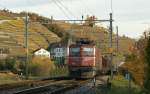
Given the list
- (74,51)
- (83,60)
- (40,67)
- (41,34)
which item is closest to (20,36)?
(41,34)

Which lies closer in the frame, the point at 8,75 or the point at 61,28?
the point at 8,75

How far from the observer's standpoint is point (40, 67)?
65500 millimetres

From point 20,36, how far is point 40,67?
5233 cm

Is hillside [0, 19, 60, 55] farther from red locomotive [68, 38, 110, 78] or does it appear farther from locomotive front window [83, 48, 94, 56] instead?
locomotive front window [83, 48, 94, 56]

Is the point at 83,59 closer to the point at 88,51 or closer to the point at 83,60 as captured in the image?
the point at 83,60

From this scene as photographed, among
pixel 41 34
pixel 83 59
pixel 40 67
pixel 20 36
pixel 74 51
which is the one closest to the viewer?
pixel 83 59

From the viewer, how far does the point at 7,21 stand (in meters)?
136

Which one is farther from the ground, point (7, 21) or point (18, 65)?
point (7, 21)

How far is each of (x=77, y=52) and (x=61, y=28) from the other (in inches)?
3342

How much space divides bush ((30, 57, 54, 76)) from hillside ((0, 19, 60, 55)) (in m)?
33.5

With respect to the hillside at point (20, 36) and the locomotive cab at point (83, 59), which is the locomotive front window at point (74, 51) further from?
the hillside at point (20, 36)

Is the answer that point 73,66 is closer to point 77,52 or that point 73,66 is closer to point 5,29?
point 77,52

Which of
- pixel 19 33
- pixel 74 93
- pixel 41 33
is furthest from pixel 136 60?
pixel 41 33

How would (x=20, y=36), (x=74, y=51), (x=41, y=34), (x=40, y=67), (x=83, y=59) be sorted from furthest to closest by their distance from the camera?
1. (x=41, y=34)
2. (x=20, y=36)
3. (x=40, y=67)
4. (x=74, y=51)
5. (x=83, y=59)
